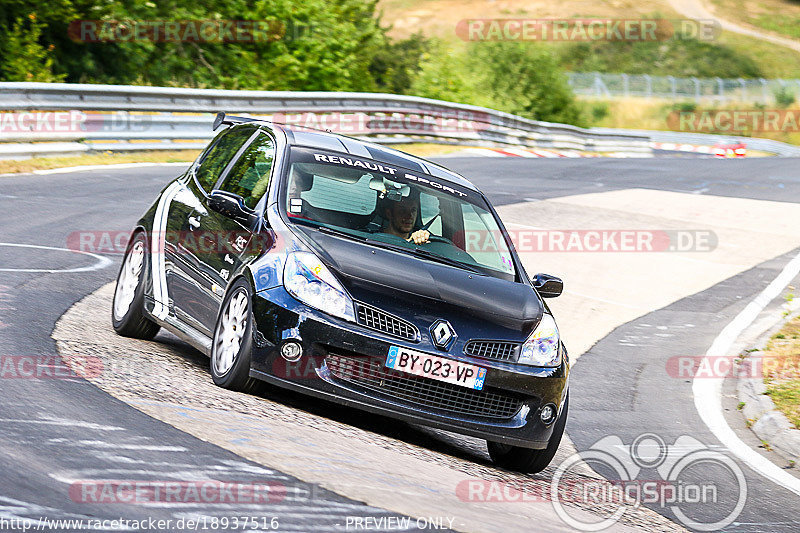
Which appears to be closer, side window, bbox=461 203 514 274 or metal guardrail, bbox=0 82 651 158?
side window, bbox=461 203 514 274

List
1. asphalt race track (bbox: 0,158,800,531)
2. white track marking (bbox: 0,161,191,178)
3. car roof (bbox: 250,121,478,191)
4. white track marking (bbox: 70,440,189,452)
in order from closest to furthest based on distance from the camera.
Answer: asphalt race track (bbox: 0,158,800,531) → white track marking (bbox: 70,440,189,452) → car roof (bbox: 250,121,478,191) → white track marking (bbox: 0,161,191,178)

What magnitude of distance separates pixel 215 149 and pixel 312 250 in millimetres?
2251

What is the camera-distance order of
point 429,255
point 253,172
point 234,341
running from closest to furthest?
1. point 234,341
2. point 429,255
3. point 253,172

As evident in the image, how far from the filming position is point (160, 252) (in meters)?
7.99

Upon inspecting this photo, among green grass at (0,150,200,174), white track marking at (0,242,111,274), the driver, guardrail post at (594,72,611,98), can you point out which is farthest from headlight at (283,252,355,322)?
guardrail post at (594,72,611,98)

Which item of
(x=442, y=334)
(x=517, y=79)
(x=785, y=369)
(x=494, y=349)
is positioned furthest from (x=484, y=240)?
(x=517, y=79)

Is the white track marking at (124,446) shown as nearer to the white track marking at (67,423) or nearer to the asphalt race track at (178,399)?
the asphalt race track at (178,399)

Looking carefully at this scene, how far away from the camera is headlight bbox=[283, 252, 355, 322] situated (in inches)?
244

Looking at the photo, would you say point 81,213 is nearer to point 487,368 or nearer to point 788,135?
point 487,368

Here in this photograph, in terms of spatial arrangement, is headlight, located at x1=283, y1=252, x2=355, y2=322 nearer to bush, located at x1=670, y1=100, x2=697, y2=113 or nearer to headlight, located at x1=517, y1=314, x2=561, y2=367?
headlight, located at x1=517, y1=314, x2=561, y2=367

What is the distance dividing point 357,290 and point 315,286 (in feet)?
0.79

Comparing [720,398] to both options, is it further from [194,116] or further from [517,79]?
[517,79]

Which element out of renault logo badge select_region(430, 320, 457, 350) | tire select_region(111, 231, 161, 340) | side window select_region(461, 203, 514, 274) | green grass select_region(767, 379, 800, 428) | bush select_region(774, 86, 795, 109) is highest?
side window select_region(461, 203, 514, 274)

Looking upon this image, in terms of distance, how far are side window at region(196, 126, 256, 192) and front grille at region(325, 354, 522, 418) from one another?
229 centimetres
